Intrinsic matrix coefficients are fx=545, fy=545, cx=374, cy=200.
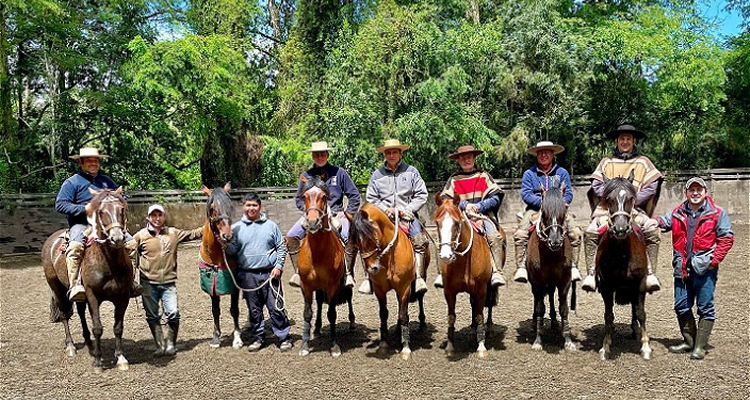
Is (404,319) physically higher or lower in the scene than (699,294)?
lower

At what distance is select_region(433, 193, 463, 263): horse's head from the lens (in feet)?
19.1

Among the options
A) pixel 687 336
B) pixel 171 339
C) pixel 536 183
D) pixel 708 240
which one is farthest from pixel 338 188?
pixel 687 336

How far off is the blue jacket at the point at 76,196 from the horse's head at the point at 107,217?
63 centimetres

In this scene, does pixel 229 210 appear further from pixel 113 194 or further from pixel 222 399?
pixel 222 399

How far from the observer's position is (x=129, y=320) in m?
9.15

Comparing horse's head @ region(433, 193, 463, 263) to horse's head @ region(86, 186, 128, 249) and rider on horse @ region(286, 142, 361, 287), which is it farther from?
horse's head @ region(86, 186, 128, 249)

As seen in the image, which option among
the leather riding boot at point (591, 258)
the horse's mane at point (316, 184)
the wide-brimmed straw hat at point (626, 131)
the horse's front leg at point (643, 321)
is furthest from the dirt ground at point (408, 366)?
the wide-brimmed straw hat at point (626, 131)

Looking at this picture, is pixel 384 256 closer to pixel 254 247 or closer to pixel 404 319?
pixel 404 319

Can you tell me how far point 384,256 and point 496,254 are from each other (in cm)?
159

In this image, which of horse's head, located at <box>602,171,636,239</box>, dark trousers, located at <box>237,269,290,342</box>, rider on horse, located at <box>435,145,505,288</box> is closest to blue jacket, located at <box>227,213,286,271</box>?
dark trousers, located at <box>237,269,290,342</box>

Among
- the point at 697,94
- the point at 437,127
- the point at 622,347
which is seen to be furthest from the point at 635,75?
the point at 622,347

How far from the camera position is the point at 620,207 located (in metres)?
5.60

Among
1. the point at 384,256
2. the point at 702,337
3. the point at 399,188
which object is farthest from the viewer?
the point at 399,188

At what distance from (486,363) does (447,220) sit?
1.78 metres
